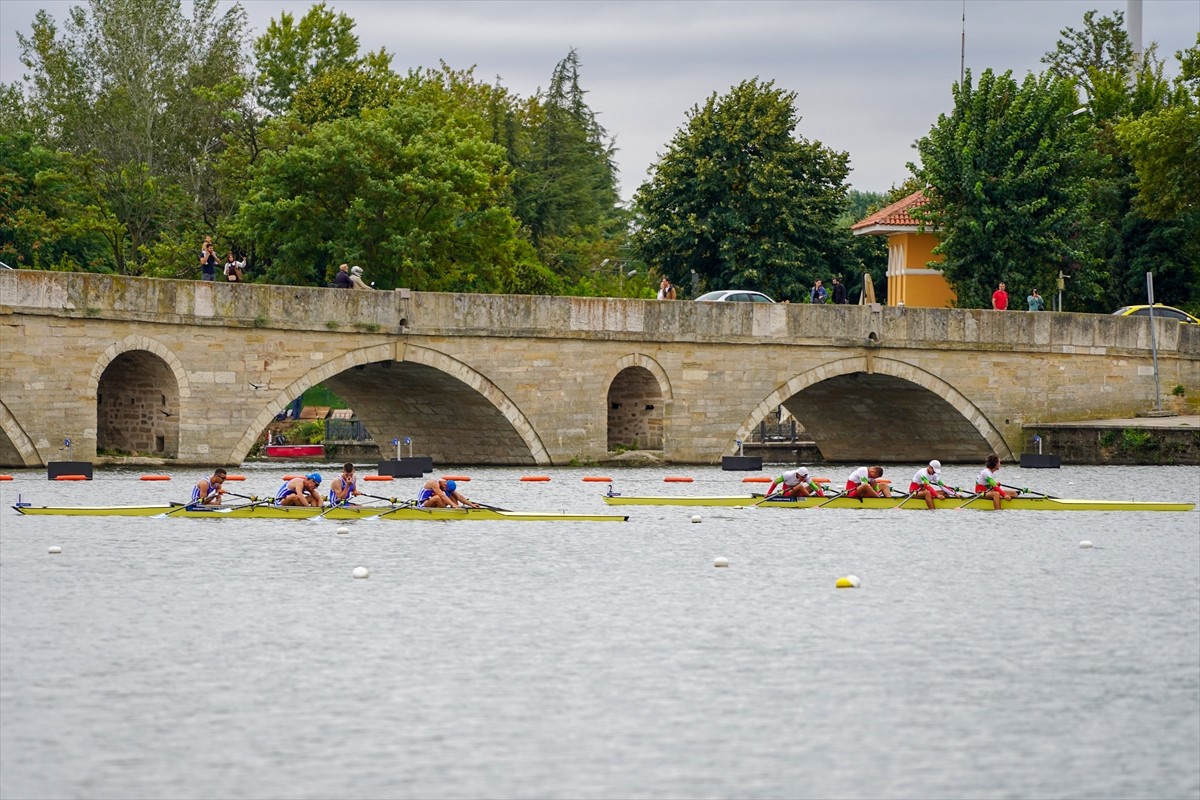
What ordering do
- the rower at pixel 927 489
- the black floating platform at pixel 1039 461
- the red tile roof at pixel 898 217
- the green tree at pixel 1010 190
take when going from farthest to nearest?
the red tile roof at pixel 898 217 → the green tree at pixel 1010 190 → the black floating platform at pixel 1039 461 → the rower at pixel 927 489

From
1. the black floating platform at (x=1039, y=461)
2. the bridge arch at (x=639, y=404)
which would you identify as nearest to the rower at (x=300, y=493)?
the bridge arch at (x=639, y=404)

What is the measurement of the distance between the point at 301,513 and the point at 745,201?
33.4m

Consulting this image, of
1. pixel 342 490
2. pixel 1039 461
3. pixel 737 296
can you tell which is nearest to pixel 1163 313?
pixel 1039 461

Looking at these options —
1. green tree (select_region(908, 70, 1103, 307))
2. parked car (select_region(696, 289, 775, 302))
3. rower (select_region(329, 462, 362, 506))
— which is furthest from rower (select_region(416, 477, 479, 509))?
green tree (select_region(908, 70, 1103, 307))

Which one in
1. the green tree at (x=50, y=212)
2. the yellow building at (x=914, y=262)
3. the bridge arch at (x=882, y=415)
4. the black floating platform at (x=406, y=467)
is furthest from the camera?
the yellow building at (x=914, y=262)

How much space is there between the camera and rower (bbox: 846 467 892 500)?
37.0 m

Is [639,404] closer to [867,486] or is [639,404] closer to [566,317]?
[566,317]

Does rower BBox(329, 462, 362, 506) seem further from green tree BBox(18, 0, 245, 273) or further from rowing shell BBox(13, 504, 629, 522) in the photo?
green tree BBox(18, 0, 245, 273)

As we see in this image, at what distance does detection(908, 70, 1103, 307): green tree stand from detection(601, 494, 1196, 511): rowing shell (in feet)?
77.7

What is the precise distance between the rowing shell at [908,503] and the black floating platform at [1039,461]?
1248cm

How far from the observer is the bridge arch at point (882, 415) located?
169 feet

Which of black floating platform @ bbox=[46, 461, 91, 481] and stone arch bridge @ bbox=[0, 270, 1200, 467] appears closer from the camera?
black floating platform @ bbox=[46, 461, 91, 481]

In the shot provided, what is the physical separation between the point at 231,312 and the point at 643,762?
91.0ft

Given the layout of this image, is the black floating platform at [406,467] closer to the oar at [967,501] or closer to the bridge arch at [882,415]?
the bridge arch at [882,415]
